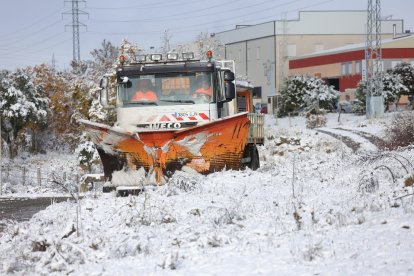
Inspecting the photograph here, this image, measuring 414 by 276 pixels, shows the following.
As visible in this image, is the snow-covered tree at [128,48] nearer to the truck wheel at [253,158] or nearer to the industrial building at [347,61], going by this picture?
the truck wheel at [253,158]

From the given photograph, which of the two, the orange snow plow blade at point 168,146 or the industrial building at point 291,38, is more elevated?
the industrial building at point 291,38

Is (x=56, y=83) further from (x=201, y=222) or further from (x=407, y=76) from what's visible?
→ (x=201, y=222)

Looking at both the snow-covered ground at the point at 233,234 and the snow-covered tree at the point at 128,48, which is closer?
the snow-covered ground at the point at 233,234

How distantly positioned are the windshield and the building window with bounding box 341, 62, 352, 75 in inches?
2403

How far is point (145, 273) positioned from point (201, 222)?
2.08 meters

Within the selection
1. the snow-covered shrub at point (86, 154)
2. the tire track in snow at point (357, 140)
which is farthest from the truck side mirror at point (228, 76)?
the snow-covered shrub at point (86, 154)

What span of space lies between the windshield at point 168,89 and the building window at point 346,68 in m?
61.0

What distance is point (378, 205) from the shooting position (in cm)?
796

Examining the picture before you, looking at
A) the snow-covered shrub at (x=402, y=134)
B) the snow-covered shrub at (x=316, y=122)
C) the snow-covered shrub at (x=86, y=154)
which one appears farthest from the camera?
the snow-covered shrub at (x=316, y=122)

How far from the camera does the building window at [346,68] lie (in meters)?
74.2

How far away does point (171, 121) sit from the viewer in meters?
14.9

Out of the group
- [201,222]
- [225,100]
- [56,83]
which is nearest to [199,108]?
[225,100]

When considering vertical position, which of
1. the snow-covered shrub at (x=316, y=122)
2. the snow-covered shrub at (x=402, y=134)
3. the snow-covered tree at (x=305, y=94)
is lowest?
the snow-covered shrub at (x=402, y=134)

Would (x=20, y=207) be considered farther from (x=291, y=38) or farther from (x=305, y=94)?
(x=291, y=38)
